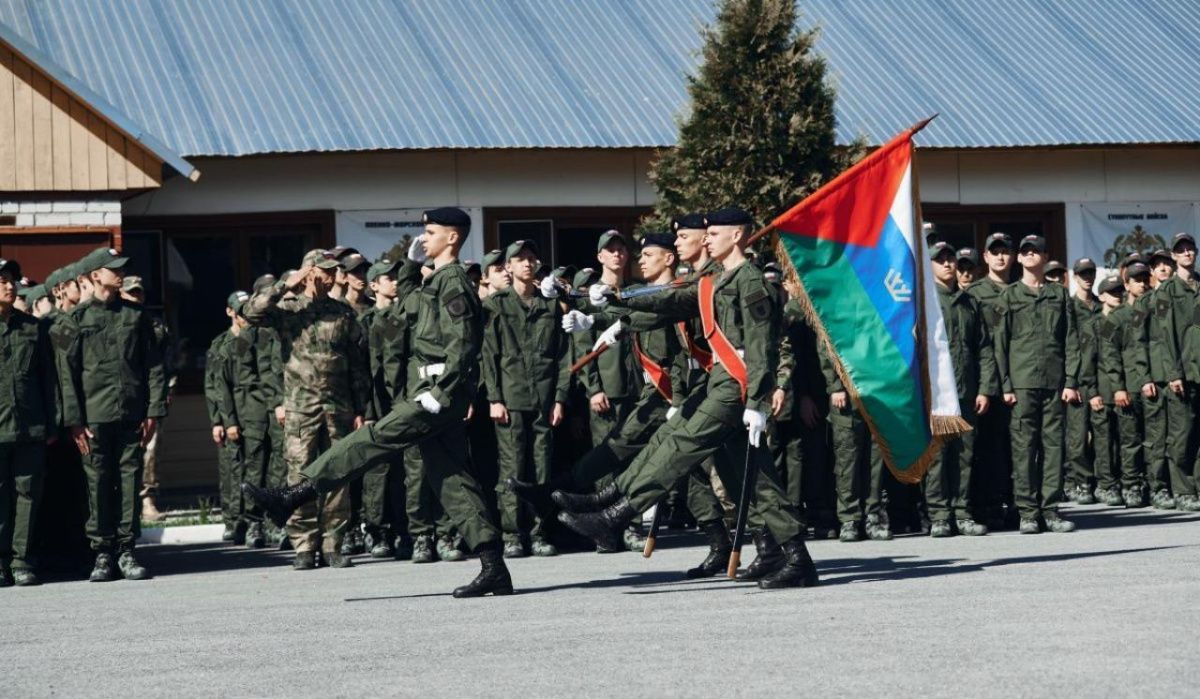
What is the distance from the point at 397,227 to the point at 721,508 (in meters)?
9.56

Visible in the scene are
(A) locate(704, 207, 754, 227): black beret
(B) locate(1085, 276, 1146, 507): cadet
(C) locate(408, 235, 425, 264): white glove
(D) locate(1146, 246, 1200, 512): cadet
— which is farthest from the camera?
(B) locate(1085, 276, 1146, 507): cadet

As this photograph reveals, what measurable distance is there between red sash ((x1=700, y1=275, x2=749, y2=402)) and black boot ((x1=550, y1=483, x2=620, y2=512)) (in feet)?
3.09

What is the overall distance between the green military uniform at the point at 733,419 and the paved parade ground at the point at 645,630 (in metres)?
0.53

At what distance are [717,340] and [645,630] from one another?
212cm

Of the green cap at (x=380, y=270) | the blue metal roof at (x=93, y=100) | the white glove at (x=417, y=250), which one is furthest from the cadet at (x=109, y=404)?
the blue metal roof at (x=93, y=100)

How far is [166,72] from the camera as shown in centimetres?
2019

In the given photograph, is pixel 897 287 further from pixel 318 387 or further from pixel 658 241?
pixel 318 387

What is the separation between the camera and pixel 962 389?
13.3 meters

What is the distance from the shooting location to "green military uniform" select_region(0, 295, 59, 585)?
1184cm

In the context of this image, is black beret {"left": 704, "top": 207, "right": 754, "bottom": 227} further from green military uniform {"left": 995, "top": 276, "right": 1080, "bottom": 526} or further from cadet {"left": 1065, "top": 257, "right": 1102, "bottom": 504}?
cadet {"left": 1065, "top": 257, "right": 1102, "bottom": 504}

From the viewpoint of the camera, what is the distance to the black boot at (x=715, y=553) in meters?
11.0

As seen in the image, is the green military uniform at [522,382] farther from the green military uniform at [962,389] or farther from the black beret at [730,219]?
the black beret at [730,219]

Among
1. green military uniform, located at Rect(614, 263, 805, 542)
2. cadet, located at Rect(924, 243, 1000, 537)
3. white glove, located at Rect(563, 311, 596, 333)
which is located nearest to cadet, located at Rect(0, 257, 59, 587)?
white glove, located at Rect(563, 311, 596, 333)

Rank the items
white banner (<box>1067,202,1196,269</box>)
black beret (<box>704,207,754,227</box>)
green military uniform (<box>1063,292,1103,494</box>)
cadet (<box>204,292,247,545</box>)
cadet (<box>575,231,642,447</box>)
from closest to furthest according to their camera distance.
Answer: black beret (<box>704,207,754,227</box>)
cadet (<box>575,231,642,447</box>)
cadet (<box>204,292,247,545</box>)
green military uniform (<box>1063,292,1103,494</box>)
white banner (<box>1067,202,1196,269</box>)
